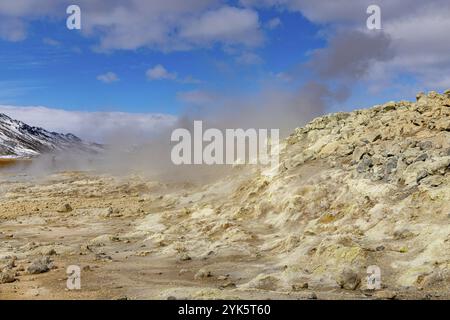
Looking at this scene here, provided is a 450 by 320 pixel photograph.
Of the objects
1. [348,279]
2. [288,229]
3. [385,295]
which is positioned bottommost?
[385,295]

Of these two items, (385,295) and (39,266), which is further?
(39,266)

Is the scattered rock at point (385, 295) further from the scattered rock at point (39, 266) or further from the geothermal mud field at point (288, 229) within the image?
the scattered rock at point (39, 266)

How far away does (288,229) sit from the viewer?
74.4ft

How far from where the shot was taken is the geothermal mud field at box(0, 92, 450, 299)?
14828mm

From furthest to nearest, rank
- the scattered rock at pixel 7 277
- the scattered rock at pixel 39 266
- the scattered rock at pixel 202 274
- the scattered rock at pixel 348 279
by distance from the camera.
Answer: the scattered rock at pixel 39 266
the scattered rock at pixel 202 274
the scattered rock at pixel 7 277
the scattered rock at pixel 348 279

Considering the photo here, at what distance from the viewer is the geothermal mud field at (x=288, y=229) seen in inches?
584

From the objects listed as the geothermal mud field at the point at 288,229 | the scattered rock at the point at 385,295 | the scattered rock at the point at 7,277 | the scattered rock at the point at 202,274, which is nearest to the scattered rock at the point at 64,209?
the geothermal mud field at the point at 288,229

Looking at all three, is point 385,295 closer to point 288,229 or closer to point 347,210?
point 347,210

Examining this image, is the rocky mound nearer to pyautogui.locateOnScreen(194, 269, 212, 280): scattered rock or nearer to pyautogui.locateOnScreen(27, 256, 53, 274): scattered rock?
pyautogui.locateOnScreen(194, 269, 212, 280): scattered rock

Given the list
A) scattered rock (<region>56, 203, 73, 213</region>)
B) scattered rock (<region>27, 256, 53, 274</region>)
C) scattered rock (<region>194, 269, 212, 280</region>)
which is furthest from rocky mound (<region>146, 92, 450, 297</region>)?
scattered rock (<region>56, 203, 73, 213</region>)

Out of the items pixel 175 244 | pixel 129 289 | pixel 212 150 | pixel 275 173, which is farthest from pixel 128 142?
pixel 129 289

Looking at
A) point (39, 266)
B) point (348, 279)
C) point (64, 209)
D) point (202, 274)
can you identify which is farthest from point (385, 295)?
point (64, 209)

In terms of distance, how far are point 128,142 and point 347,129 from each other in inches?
3129

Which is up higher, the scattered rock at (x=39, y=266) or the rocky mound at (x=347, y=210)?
the rocky mound at (x=347, y=210)
